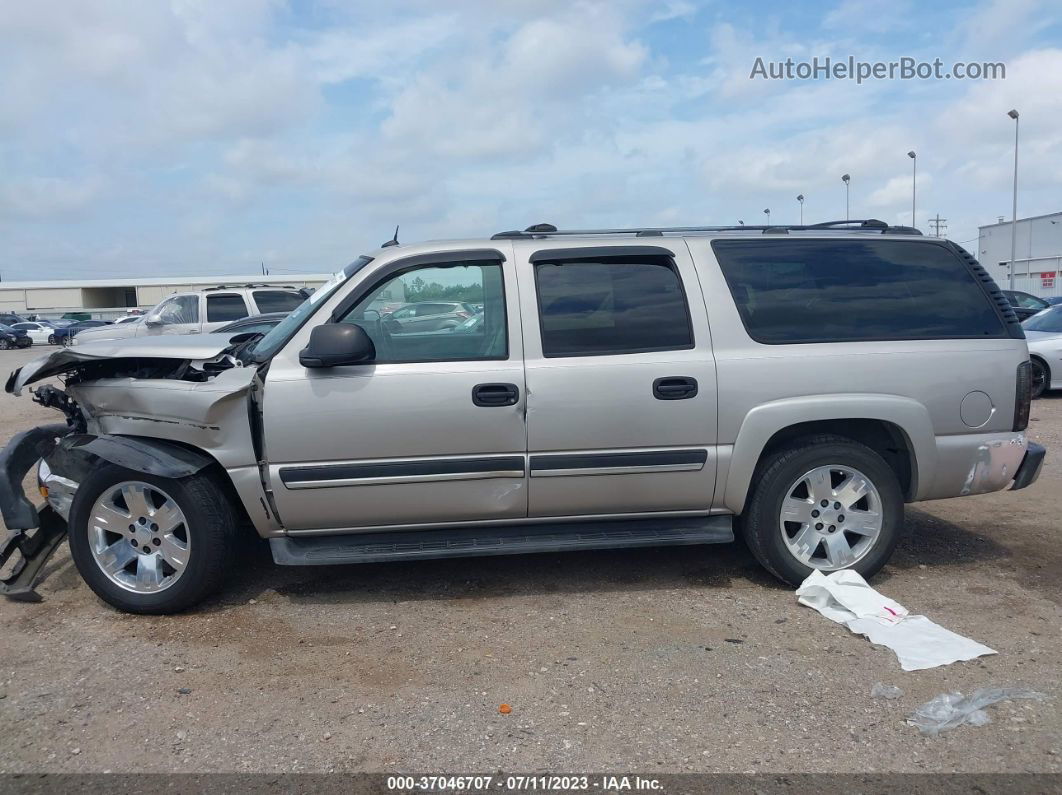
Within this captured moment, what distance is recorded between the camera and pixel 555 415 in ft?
13.8

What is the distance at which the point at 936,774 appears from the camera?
2.88m

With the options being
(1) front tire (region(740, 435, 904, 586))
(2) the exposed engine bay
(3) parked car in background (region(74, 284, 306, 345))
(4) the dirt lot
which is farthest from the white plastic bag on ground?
(3) parked car in background (region(74, 284, 306, 345))

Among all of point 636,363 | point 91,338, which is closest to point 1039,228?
point 91,338

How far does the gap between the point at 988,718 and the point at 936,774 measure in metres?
0.51

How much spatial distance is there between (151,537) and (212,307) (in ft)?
40.7

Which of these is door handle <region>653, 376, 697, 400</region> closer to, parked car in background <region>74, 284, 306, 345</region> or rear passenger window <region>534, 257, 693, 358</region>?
rear passenger window <region>534, 257, 693, 358</region>

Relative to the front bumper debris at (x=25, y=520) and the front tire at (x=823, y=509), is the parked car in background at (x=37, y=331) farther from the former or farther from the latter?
the front tire at (x=823, y=509)

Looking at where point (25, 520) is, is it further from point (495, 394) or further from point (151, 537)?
point (495, 394)

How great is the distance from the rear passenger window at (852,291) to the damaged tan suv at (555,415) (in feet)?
0.04

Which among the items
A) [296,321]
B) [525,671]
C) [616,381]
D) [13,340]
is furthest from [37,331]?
[525,671]

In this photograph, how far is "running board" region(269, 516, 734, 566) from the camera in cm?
431

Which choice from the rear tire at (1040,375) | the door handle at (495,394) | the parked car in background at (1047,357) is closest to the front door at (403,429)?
the door handle at (495,394)

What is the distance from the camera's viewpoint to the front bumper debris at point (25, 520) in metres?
4.40

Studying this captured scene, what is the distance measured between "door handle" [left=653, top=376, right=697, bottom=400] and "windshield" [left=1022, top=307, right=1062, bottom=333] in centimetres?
937
